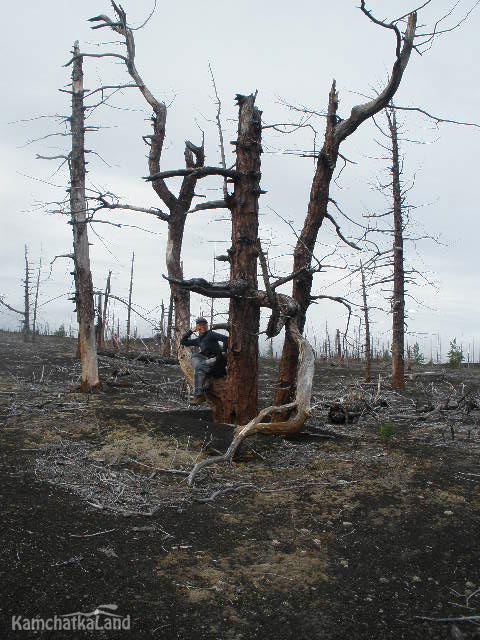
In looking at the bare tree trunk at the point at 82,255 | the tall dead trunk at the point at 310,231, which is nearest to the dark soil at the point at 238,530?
the tall dead trunk at the point at 310,231

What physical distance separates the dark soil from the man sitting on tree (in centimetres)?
78

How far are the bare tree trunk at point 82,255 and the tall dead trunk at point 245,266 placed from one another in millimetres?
5545

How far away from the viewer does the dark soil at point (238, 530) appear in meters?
3.74

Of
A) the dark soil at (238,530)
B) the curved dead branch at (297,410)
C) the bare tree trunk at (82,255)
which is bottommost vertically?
the dark soil at (238,530)

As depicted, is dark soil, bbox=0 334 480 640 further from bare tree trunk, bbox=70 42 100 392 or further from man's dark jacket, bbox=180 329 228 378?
bare tree trunk, bbox=70 42 100 392

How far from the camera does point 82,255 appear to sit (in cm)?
1321

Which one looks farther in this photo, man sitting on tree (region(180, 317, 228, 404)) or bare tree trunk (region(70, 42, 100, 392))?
bare tree trunk (region(70, 42, 100, 392))

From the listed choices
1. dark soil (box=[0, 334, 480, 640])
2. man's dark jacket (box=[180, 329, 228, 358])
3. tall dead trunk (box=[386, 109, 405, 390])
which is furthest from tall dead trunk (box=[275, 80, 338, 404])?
tall dead trunk (box=[386, 109, 405, 390])

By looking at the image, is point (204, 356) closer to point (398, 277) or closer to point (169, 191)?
point (169, 191)

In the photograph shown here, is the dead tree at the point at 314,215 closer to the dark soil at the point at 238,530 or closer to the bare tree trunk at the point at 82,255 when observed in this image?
the dark soil at the point at 238,530

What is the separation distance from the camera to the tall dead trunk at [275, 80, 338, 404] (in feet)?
30.1

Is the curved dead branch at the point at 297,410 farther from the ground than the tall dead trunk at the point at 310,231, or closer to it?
closer to it

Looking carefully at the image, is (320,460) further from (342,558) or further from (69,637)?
(69,637)

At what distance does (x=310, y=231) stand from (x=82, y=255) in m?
6.52
